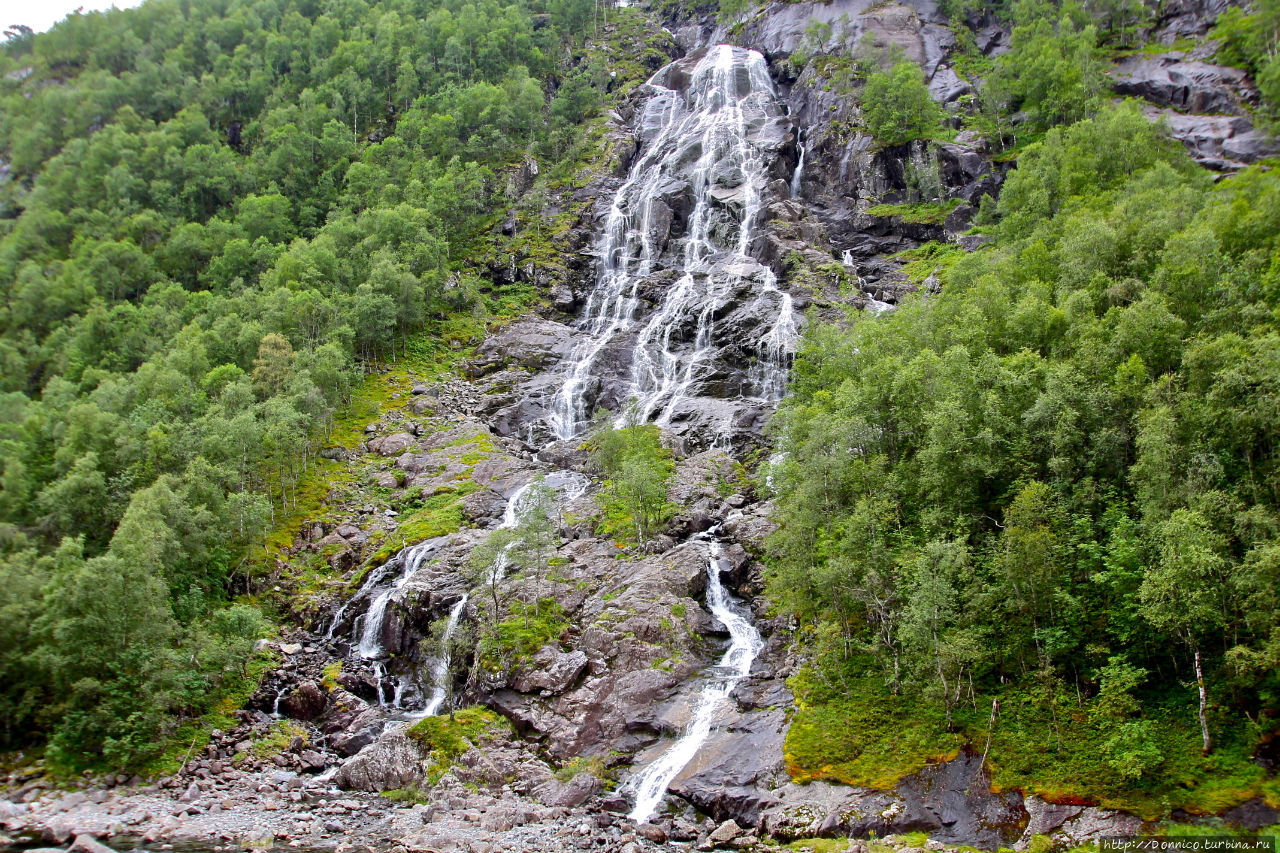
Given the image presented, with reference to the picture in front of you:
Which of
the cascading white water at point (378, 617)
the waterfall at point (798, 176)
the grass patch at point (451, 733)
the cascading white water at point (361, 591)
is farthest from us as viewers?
the waterfall at point (798, 176)

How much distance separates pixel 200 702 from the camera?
138 ft

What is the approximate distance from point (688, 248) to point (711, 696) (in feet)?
229

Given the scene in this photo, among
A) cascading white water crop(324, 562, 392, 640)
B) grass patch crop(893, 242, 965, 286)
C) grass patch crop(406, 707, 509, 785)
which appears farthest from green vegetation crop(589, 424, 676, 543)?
grass patch crop(893, 242, 965, 286)

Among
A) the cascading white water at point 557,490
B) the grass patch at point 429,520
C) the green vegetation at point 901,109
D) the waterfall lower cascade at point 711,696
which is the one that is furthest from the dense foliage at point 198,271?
the green vegetation at point 901,109

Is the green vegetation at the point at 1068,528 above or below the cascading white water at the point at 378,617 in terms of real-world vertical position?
above

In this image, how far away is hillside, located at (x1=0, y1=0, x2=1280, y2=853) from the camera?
30.1m

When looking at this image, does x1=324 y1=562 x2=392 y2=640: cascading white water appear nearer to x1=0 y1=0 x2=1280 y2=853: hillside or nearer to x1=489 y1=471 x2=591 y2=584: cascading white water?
x1=0 y1=0 x2=1280 y2=853: hillside

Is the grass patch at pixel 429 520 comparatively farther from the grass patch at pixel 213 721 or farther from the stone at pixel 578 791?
the stone at pixel 578 791

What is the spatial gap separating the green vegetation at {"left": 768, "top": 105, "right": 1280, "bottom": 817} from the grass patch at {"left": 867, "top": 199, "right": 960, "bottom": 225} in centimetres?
4226

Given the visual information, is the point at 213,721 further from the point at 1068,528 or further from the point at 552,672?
the point at 1068,528

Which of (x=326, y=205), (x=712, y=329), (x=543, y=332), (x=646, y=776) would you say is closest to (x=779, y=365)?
(x=712, y=329)

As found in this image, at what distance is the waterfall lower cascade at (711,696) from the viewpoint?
33.2 meters

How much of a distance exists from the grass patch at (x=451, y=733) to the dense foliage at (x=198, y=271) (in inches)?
573

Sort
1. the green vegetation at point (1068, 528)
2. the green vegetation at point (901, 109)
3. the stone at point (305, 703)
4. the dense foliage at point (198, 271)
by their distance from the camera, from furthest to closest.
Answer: the green vegetation at point (901, 109) → the stone at point (305, 703) → the dense foliage at point (198, 271) → the green vegetation at point (1068, 528)
